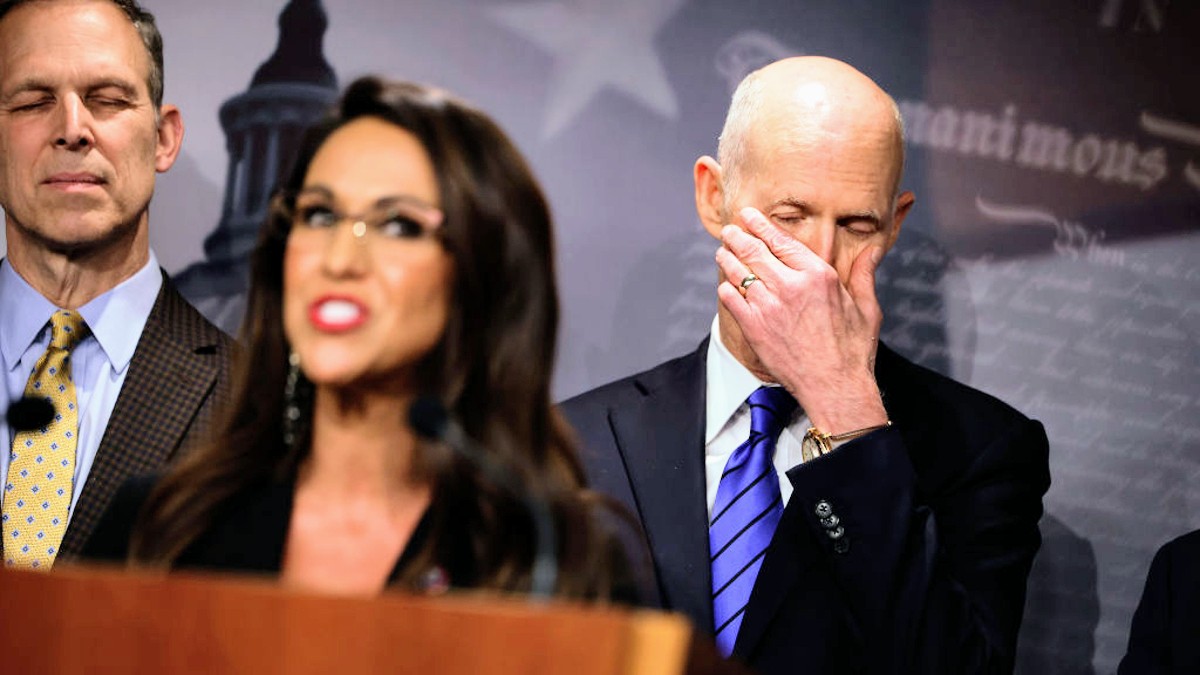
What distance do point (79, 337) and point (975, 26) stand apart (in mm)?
1938

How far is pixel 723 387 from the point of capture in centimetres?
277

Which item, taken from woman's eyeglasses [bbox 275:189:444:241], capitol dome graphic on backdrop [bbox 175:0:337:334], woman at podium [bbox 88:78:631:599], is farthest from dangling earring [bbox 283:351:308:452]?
capitol dome graphic on backdrop [bbox 175:0:337:334]

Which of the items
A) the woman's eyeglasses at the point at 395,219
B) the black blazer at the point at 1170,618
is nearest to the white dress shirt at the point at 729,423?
the black blazer at the point at 1170,618

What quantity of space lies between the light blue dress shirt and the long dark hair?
832mm

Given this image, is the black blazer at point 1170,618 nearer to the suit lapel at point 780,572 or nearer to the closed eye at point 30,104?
the suit lapel at point 780,572

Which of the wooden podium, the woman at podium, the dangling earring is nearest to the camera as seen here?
the wooden podium

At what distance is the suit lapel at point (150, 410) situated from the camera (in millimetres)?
2473

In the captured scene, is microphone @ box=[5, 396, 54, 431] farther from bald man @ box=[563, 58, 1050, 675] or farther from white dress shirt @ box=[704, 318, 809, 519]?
white dress shirt @ box=[704, 318, 809, 519]

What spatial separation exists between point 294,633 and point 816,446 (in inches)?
56.8

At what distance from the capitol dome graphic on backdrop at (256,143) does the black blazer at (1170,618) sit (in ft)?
5.99

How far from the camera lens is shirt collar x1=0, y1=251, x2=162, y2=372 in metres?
2.67

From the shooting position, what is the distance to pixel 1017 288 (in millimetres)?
3342

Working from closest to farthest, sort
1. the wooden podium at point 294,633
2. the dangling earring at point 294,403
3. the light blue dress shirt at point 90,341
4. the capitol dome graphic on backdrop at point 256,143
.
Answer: the wooden podium at point 294,633
the dangling earring at point 294,403
the light blue dress shirt at point 90,341
the capitol dome graphic on backdrop at point 256,143

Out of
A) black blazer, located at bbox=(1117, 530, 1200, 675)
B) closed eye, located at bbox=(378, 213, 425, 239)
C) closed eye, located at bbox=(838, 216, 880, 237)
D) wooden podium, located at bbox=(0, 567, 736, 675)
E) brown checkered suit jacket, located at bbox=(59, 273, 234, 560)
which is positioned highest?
closed eye, located at bbox=(838, 216, 880, 237)
